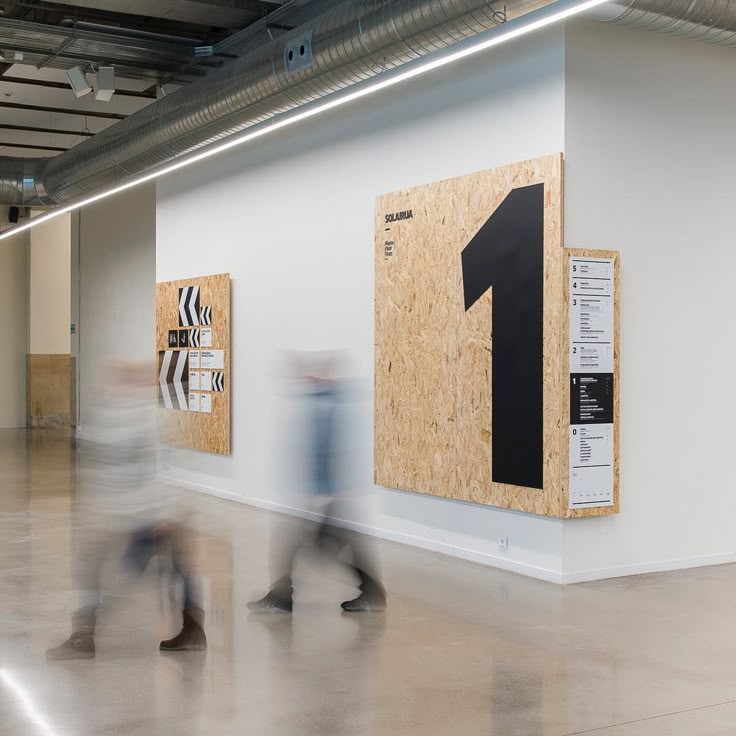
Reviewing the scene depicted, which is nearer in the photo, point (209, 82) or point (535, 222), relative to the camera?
point (535, 222)

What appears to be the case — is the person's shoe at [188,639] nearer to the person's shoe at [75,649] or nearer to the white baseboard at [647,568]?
the person's shoe at [75,649]

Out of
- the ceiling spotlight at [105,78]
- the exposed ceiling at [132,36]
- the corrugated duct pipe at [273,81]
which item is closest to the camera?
the corrugated duct pipe at [273,81]

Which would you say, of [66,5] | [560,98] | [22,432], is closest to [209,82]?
[66,5]

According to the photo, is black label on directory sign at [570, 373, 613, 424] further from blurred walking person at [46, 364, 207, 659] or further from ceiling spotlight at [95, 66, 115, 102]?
ceiling spotlight at [95, 66, 115, 102]

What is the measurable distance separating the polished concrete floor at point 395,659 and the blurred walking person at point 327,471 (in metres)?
0.15

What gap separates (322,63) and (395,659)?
424cm

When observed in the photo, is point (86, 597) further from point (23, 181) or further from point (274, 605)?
point (23, 181)

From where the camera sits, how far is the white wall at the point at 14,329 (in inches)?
857

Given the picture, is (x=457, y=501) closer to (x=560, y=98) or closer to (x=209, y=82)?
(x=560, y=98)

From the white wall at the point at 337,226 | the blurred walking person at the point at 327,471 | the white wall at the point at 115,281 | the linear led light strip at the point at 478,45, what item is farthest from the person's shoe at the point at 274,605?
the white wall at the point at 115,281

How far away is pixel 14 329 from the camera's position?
2189 cm

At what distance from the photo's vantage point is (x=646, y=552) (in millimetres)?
7367

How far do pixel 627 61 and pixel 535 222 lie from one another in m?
1.35

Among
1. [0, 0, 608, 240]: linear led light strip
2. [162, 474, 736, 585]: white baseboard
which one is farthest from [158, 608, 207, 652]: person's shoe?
[0, 0, 608, 240]: linear led light strip
